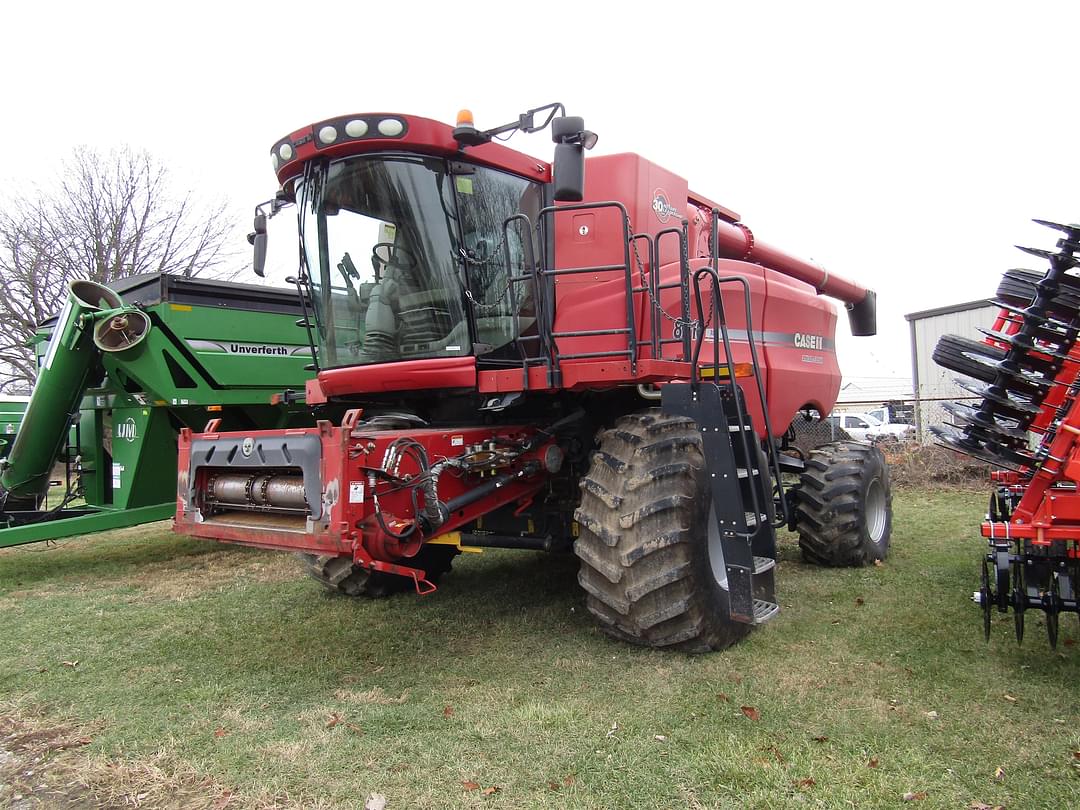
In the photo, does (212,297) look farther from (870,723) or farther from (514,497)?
(870,723)

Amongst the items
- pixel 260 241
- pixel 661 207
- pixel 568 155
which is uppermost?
pixel 661 207

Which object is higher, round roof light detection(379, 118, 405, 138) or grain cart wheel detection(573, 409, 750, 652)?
round roof light detection(379, 118, 405, 138)

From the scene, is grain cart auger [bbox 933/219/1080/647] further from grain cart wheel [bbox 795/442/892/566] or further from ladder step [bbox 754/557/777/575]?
grain cart wheel [bbox 795/442/892/566]

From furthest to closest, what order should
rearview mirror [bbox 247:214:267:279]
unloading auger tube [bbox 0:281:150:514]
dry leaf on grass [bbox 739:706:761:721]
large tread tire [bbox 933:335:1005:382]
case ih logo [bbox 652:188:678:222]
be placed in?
unloading auger tube [bbox 0:281:150:514] < case ih logo [bbox 652:188:678:222] < rearview mirror [bbox 247:214:267:279] < large tread tire [bbox 933:335:1005:382] < dry leaf on grass [bbox 739:706:761:721]

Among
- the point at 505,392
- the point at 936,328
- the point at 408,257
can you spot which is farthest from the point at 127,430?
the point at 936,328

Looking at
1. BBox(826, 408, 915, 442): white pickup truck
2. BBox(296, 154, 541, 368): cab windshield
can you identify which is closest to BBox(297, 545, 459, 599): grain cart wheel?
BBox(296, 154, 541, 368): cab windshield

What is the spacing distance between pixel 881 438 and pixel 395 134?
1370 centimetres

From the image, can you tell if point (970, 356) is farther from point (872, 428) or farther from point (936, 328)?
point (872, 428)

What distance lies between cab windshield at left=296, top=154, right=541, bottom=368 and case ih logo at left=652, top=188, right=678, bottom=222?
3.94ft

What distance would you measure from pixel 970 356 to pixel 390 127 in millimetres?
3596

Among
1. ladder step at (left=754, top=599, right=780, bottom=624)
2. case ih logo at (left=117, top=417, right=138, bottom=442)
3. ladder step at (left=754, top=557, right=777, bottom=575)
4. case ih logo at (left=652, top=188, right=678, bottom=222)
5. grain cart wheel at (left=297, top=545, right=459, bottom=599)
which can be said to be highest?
case ih logo at (left=652, top=188, right=678, bottom=222)

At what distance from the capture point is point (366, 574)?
5.65 m

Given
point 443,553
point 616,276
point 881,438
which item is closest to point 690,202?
point 616,276

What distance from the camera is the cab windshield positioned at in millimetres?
4453
